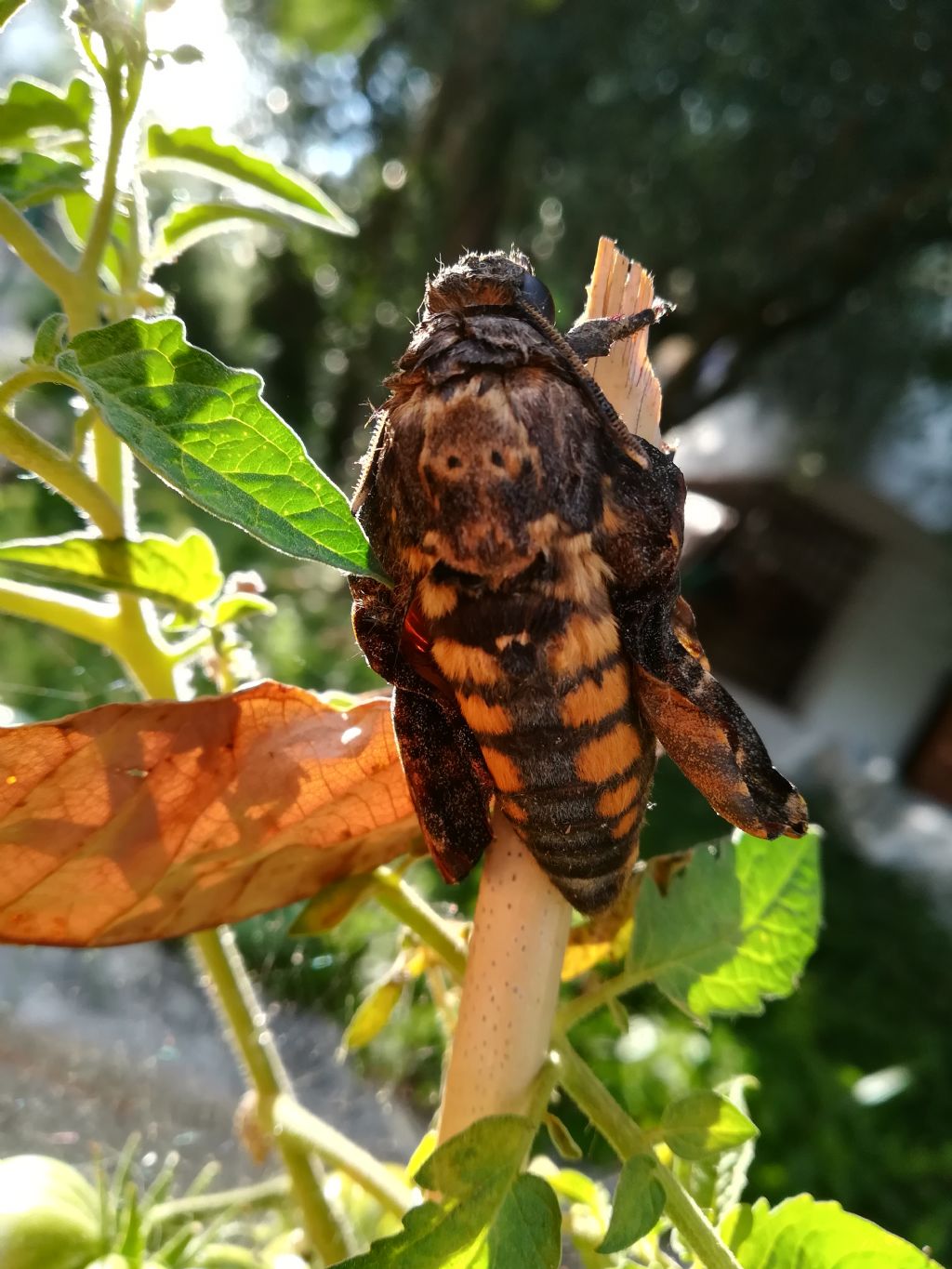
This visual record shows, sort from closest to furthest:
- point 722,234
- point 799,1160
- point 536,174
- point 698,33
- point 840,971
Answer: point 799,1160
point 840,971
point 698,33
point 722,234
point 536,174

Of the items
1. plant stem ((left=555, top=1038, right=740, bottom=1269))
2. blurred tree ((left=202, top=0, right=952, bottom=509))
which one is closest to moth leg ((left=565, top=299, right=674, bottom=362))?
plant stem ((left=555, top=1038, right=740, bottom=1269))

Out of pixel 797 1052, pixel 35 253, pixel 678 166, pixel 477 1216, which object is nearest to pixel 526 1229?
pixel 477 1216

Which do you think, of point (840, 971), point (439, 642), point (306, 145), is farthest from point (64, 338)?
point (306, 145)

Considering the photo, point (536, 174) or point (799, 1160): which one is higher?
point (536, 174)

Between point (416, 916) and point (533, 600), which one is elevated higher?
point (533, 600)

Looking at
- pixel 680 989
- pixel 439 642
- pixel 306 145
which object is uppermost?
pixel 306 145

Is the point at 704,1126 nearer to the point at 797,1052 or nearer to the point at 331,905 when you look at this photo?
the point at 331,905

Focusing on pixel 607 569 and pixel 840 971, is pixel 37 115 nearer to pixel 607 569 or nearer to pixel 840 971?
pixel 607 569
